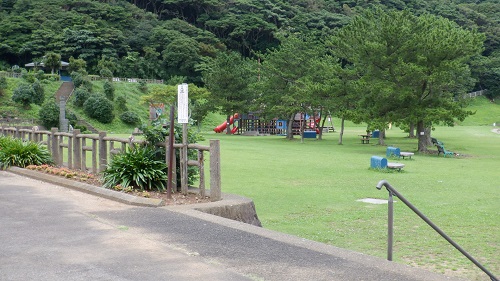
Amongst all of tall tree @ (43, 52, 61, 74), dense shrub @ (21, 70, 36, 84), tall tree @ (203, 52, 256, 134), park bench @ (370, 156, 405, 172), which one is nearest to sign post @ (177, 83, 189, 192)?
park bench @ (370, 156, 405, 172)

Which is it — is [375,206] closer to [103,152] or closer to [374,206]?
[374,206]

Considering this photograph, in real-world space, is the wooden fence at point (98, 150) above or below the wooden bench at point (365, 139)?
above

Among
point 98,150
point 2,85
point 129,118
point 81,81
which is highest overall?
point 81,81

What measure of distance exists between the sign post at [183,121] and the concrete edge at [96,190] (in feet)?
2.98

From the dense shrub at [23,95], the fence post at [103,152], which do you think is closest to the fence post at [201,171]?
the fence post at [103,152]

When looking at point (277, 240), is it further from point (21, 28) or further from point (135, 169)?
point (21, 28)

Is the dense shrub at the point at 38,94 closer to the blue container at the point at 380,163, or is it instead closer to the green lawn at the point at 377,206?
the green lawn at the point at 377,206

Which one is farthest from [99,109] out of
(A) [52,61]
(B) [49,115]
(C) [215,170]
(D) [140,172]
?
(C) [215,170]

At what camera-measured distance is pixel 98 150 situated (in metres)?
12.3

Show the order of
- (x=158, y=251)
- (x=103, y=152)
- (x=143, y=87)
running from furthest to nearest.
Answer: (x=143, y=87) → (x=103, y=152) → (x=158, y=251)

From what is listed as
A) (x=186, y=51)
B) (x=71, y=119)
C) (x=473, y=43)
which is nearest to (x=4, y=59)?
(x=186, y=51)

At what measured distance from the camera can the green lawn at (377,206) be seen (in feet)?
26.5

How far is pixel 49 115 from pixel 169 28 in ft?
145

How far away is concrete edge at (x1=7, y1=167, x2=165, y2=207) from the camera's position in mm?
8664
